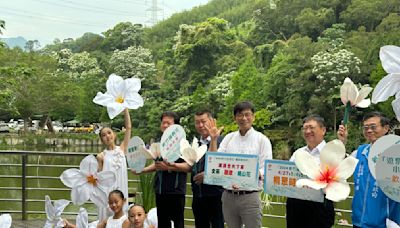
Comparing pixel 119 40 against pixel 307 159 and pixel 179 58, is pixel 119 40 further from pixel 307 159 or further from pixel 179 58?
pixel 307 159

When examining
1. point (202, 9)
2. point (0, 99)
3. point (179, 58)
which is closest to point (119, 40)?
point (202, 9)

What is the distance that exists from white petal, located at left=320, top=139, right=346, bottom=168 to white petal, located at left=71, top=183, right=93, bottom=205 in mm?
1761

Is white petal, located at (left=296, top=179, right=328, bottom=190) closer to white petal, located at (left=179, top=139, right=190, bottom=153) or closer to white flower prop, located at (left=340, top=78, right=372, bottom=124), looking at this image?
white flower prop, located at (left=340, top=78, right=372, bottom=124)

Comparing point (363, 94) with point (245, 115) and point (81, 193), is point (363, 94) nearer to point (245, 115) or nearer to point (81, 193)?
point (245, 115)

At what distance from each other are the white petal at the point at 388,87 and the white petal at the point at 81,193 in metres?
2.03

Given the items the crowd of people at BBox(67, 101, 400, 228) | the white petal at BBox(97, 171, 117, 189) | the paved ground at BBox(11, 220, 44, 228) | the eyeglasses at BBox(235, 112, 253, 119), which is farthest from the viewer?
the paved ground at BBox(11, 220, 44, 228)

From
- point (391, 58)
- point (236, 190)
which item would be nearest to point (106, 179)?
point (236, 190)

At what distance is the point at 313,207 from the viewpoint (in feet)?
8.02

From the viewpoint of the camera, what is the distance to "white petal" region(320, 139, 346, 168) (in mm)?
1896

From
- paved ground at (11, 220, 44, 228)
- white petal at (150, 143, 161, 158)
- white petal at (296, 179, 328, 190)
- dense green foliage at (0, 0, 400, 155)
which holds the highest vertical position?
dense green foliage at (0, 0, 400, 155)

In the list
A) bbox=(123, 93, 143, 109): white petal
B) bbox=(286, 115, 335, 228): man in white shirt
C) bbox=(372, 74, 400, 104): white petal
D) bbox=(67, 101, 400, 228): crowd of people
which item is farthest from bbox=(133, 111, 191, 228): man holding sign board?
bbox=(372, 74, 400, 104): white petal

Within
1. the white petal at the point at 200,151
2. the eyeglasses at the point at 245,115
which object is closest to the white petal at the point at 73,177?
the white petal at the point at 200,151

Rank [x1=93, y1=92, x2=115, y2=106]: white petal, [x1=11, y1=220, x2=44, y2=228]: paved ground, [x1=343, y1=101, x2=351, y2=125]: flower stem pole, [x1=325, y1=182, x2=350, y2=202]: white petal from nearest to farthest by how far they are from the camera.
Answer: [x1=325, y1=182, x2=350, y2=202]: white petal < [x1=343, y1=101, x2=351, y2=125]: flower stem pole < [x1=93, y1=92, x2=115, y2=106]: white petal < [x1=11, y1=220, x2=44, y2=228]: paved ground

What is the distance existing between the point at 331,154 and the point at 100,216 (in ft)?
6.22
